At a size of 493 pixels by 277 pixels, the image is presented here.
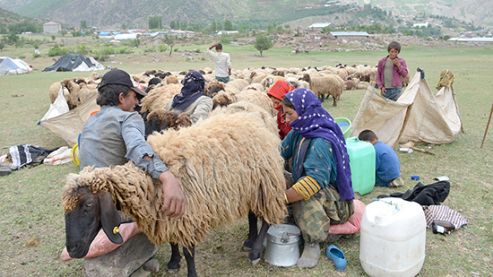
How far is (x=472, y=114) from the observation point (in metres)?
10.5

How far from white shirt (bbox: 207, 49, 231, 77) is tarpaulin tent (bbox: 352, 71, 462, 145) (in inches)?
202

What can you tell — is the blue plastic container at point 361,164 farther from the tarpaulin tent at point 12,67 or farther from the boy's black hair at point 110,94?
the tarpaulin tent at point 12,67

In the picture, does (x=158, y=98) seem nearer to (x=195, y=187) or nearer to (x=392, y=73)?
(x=392, y=73)

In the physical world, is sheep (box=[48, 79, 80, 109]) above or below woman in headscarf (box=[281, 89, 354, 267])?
below

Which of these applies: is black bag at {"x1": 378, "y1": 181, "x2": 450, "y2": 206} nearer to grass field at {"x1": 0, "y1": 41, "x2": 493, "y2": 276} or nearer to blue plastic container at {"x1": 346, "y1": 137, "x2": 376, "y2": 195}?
grass field at {"x1": 0, "y1": 41, "x2": 493, "y2": 276}

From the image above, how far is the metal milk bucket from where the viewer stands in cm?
365

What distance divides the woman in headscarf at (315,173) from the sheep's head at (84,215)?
1543 millimetres

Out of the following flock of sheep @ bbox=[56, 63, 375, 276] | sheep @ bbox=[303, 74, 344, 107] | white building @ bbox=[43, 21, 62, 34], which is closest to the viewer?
flock of sheep @ bbox=[56, 63, 375, 276]

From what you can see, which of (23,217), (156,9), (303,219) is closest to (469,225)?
(303,219)

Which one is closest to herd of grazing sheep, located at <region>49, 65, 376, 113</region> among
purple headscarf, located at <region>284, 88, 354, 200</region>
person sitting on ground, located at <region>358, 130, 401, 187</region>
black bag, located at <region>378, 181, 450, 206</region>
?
person sitting on ground, located at <region>358, 130, 401, 187</region>

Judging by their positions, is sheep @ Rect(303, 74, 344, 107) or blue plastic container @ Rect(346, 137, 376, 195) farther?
sheep @ Rect(303, 74, 344, 107)

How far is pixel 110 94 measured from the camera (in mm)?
3133

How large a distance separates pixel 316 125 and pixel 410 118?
172 inches

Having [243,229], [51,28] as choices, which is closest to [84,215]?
[243,229]
